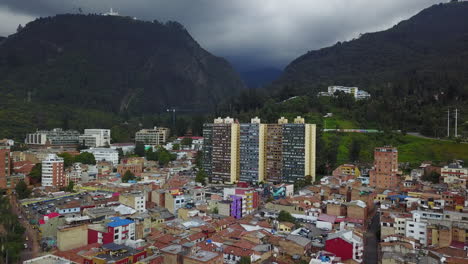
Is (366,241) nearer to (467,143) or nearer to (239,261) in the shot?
(239,261)

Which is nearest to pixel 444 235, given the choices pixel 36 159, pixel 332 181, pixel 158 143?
pixel 332 181

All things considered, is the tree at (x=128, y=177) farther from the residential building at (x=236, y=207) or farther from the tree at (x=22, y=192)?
the residential building at (x=236, y=207)

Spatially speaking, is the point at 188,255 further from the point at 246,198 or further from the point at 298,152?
the point at 298,152

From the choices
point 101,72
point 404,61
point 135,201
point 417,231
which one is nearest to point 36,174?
point 135,201

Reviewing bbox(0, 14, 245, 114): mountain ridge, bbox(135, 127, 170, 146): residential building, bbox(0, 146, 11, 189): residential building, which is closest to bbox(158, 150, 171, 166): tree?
bbox(135, 127, 170, 146): residential building

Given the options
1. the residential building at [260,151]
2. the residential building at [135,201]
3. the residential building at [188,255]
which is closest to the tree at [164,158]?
the residential building at [260,151]

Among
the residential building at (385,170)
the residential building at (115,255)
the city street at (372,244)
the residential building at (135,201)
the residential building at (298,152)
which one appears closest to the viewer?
the residential building at (115,255)
